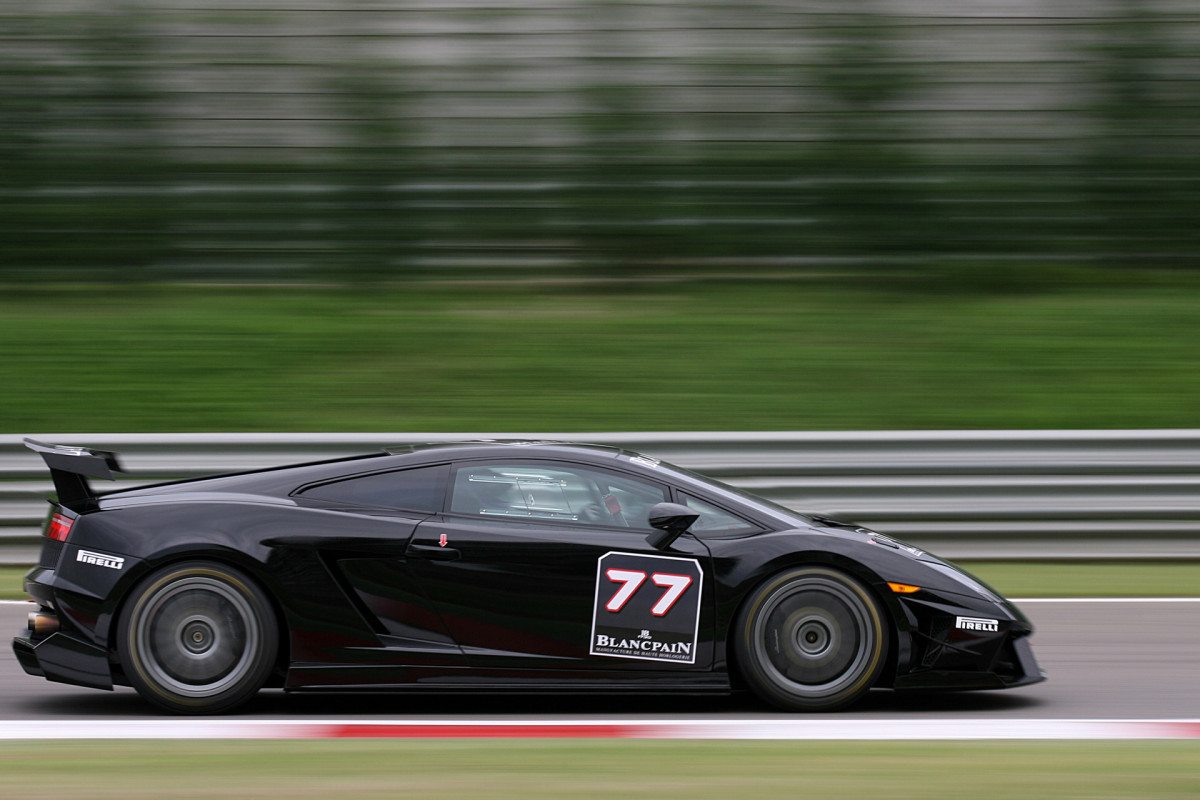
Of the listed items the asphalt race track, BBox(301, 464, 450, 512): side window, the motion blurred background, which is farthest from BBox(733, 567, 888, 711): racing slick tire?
the motion blurred background

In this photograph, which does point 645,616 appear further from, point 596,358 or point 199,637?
point 596,358

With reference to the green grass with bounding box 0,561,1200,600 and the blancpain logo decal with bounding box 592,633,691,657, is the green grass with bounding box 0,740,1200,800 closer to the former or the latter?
the blancpain logo decal with bounding box 592,633,691,657

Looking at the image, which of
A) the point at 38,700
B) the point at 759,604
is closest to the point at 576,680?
the point at 759,604

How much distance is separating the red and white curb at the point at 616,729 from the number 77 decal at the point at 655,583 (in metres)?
0.45

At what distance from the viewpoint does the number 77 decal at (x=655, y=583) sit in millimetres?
5215

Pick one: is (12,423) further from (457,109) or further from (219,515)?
(219,515)

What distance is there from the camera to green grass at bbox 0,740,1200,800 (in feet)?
13.0

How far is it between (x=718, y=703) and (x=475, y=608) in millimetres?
1172

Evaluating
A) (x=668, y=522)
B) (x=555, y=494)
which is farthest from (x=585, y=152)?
(x=668, y=522)

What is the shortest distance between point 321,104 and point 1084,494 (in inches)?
319

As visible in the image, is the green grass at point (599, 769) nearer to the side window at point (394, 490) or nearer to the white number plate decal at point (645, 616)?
the white number plate decal at point (645, 616)

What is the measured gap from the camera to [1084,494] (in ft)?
30.2

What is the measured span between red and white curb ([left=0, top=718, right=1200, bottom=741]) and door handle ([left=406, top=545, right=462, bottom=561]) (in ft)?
2.13

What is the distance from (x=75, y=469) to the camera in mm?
5324
